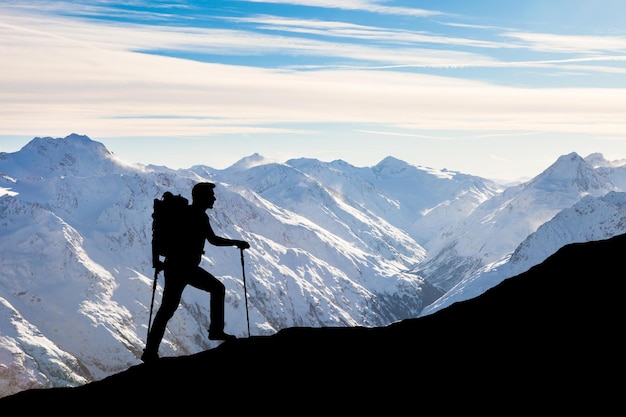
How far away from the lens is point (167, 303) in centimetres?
1611

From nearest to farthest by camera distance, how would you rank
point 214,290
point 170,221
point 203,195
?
1. point 170,221
2. point 203,195
3. point 214,290

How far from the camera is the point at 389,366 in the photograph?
13.0 meters

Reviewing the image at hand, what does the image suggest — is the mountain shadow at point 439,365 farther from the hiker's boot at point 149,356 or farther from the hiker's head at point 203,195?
the hiker's head at point 203,195

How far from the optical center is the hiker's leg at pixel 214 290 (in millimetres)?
16078

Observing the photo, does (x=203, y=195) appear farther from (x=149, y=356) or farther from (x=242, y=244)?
(x=149, y=356)

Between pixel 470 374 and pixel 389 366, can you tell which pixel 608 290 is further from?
pixel 389 366

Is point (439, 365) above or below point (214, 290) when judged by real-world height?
below

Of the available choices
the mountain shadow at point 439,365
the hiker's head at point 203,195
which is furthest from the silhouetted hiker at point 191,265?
the mountain shadow at point 439,365

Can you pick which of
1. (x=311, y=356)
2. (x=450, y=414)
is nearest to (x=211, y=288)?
(x=311, y=356)

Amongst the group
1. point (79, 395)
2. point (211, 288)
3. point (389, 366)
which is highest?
point (211, 288)

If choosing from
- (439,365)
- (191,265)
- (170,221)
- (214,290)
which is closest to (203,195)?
(170,221)

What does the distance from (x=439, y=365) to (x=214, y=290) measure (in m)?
5.84

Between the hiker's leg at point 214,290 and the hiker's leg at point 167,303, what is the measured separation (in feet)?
1.04

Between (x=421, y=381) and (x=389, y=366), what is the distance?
0.98 metres
